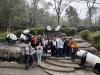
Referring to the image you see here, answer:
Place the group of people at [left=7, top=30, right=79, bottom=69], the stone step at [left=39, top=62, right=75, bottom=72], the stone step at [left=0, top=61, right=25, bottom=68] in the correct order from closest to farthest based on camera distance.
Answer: the stone step at [left=39, top=62, right=75, bottom=72] < the stone step at [left=0, top=61, right=25, bottom=68] < the group of people at [left=7, top=30, right=79, bottom=69]

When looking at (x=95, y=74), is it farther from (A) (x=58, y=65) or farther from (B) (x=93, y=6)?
(B) (x=93, y=6)

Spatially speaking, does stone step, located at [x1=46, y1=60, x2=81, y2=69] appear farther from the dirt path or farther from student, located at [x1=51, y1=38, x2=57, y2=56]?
the dirt path

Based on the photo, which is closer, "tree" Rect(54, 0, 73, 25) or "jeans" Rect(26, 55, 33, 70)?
"jeans" Rect(26, 55, 33, 70)

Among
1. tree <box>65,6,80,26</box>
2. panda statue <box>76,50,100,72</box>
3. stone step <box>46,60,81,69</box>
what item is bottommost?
stone step <box>46,60,81,69</box>

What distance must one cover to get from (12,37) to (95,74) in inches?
285

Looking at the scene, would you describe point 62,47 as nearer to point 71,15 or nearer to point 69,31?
point 69,31

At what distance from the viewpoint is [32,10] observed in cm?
4819

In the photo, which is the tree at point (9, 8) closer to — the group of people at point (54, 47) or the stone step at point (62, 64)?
the group of people at point (54, 47)

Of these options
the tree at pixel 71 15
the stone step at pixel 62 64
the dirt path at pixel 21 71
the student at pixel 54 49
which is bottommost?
the dirt path at pixel 21 71

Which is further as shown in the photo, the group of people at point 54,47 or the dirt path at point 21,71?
the group of people at point 54,47

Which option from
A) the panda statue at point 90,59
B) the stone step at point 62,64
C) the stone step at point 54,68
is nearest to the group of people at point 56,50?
the panda statue at point 90,59

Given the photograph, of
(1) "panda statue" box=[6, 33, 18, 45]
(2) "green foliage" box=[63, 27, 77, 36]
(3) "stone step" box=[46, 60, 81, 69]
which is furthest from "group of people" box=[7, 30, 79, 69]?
(2) "green foliage" box=[63, 27, 77, 36]

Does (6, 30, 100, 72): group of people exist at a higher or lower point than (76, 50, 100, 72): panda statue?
higher

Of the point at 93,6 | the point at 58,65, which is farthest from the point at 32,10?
the point at 58,65
